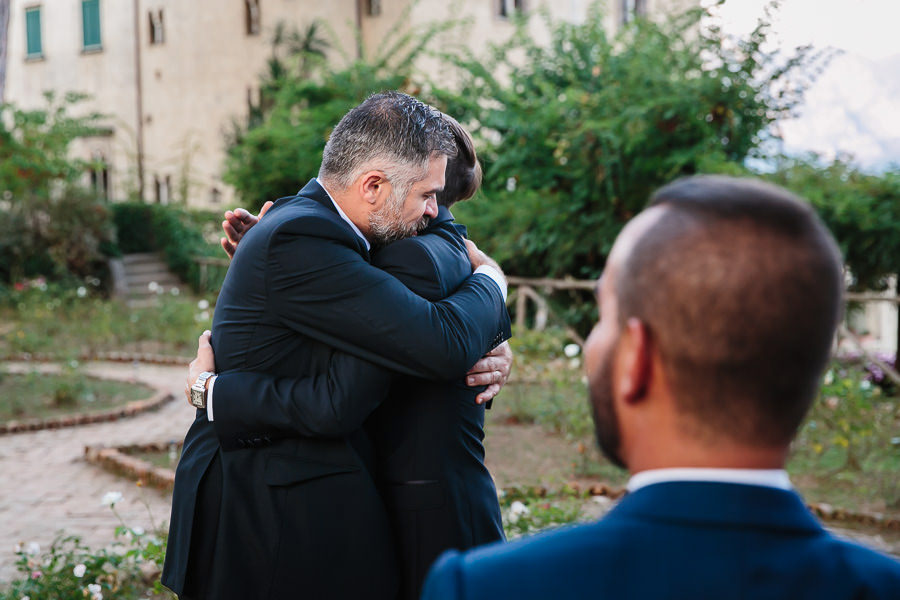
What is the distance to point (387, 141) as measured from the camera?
232cm

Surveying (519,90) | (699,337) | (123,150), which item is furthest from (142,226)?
(699,337)

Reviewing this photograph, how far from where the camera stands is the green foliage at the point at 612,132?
11047mm

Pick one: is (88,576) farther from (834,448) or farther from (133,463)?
(834,448)

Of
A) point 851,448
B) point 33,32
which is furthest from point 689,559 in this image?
point 33,32

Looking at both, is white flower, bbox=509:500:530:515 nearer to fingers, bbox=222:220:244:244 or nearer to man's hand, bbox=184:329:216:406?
fingers, bbox=222:220:244:244

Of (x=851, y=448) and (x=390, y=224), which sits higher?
(x=390, y=224)

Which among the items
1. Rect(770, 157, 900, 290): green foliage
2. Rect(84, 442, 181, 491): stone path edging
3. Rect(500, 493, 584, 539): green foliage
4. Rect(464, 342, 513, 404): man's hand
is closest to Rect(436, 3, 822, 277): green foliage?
Rect(770, 157, 900, 290): green foliage

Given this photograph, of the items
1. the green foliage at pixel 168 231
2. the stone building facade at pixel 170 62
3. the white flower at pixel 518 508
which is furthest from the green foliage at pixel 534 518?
the stone building facade at pixel 170 62

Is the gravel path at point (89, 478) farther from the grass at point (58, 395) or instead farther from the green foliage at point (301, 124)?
the green foliage at point (301, 124)

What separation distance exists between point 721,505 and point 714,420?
0.29 ft

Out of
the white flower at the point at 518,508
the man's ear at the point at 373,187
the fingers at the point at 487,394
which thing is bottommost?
the white flower at the point at 518,508

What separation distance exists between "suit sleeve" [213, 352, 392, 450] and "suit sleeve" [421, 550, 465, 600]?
109 centimetres

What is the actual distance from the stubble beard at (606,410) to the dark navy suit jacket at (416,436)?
1161 millimetres

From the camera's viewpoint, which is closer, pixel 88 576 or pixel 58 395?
pixel 88 576
